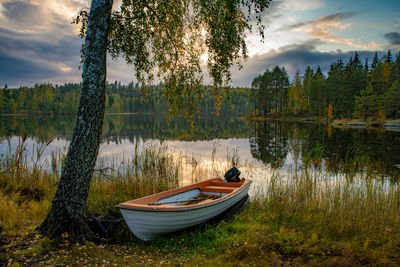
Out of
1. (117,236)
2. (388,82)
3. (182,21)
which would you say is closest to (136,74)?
(182,21)

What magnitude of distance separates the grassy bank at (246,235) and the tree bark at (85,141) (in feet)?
1.39

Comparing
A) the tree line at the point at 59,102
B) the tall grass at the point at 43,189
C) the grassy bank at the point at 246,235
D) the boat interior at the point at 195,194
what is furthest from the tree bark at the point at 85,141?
the tree line at the point at 59,102

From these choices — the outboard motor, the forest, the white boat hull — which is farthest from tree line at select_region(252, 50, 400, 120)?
the white boat hull

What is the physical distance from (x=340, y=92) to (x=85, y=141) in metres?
57.8

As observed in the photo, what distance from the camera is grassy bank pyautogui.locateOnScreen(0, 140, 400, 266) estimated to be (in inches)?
153

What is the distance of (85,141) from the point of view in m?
4.48

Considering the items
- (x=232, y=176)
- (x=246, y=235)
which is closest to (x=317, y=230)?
(x=246, y=235)

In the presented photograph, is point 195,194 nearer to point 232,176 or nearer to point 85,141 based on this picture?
point 232,176

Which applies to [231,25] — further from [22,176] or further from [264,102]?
[264,102]

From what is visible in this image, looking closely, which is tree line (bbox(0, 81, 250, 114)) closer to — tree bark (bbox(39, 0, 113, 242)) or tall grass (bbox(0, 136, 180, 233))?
tall grass (bbox(0, 136, 180, 233))

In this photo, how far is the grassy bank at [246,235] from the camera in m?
3.88

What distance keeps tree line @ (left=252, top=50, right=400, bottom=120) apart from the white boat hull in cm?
4890

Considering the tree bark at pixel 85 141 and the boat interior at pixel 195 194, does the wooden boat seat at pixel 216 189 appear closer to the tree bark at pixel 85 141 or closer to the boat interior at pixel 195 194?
the boat interior at pixel 195 194

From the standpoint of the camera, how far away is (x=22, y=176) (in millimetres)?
7363
